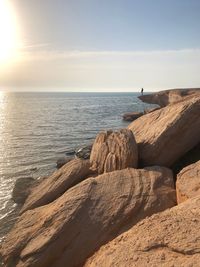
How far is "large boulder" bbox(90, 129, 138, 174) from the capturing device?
1171cm

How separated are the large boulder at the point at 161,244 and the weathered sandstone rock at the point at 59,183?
4.25 metres

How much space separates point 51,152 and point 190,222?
20968 mm

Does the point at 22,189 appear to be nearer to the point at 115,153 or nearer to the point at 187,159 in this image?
the point at 115,153

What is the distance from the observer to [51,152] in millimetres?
26969

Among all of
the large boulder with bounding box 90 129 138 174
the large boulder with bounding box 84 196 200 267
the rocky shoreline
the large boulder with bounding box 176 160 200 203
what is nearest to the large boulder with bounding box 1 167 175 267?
the rocky shoreline

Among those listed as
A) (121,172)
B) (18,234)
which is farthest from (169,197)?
(18,234)

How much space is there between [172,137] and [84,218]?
5252 millimetres

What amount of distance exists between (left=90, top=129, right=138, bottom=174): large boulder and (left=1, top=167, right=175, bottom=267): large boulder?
3.91 feet

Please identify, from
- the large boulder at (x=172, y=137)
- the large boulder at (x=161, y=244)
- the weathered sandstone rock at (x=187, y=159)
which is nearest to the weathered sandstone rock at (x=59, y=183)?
the large boulder at (x=172, y=137)

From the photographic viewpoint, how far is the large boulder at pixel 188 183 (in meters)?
8.98

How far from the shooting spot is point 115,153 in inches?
480

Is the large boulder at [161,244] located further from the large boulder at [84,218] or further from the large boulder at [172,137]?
the large boulder at [172,137]

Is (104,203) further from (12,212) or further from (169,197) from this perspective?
(12,212)

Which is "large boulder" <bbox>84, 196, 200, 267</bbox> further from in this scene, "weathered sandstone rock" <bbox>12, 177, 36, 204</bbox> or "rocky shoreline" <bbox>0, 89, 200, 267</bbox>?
"weathered sandstone rock" <bbox>12, 177, 36, 204</bbox>
